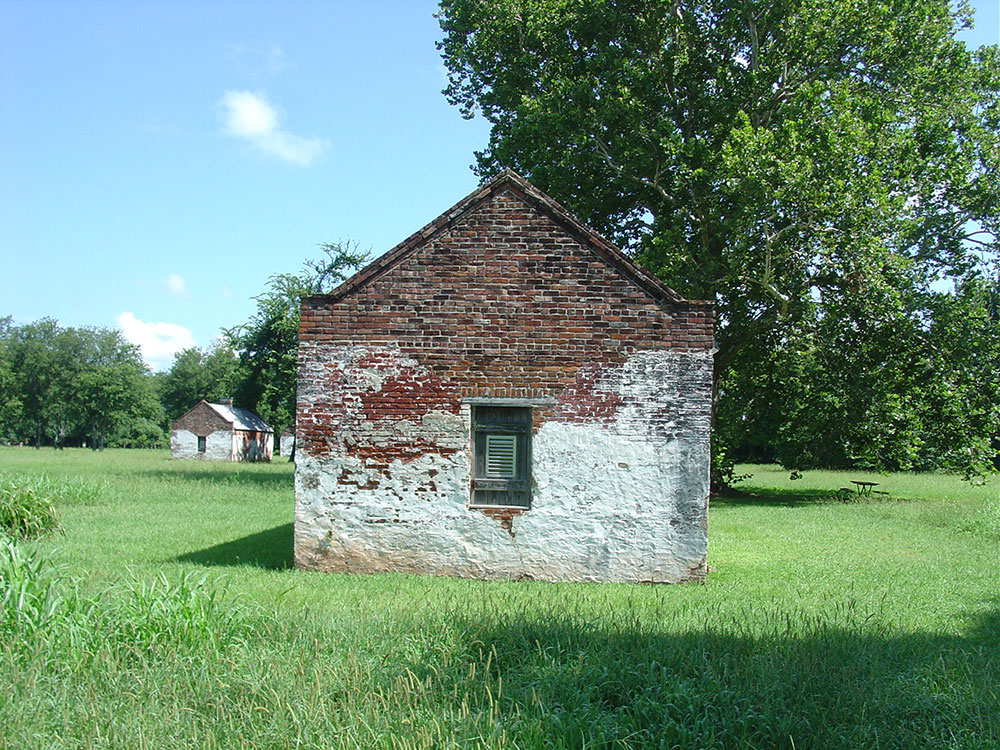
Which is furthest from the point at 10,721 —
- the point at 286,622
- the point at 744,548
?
the point at 744,548

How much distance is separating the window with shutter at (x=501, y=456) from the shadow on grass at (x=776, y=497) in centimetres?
1752

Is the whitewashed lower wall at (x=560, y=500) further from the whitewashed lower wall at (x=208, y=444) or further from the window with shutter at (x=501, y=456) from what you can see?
the whitewashed lower wall at (x=208, y=444)

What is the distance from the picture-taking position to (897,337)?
2727cm

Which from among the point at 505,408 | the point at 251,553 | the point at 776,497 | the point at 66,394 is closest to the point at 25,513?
the point at 251,553

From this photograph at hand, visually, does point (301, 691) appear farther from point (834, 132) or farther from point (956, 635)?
point (834, 132)

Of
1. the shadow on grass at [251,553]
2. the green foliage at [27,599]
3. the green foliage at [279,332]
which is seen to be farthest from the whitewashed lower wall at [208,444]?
the green foliage at [27,599]

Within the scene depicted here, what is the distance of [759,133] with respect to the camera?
78.4 ft

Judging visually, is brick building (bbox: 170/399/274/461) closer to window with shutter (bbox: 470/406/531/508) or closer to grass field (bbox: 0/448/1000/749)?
window with shutter (bbox: 470/406/531/508)

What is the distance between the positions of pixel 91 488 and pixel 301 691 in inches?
822

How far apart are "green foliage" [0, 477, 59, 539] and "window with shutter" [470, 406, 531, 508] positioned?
9.42m

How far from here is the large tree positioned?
2420cm

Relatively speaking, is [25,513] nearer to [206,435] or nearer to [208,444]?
[208,444]

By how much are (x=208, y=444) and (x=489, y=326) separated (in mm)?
59306

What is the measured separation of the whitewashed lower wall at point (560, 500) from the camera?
1244 centimetres
